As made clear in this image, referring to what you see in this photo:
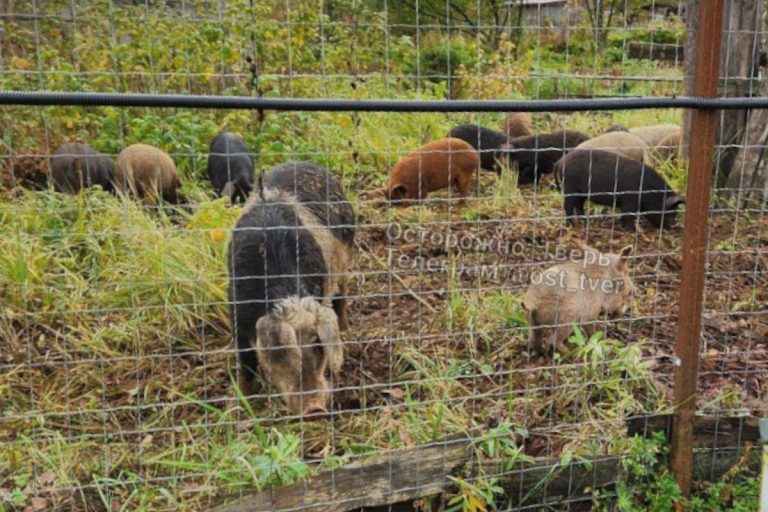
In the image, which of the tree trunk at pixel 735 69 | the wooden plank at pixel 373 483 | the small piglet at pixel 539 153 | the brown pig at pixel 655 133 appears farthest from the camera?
the brown pig at pixel 655 133

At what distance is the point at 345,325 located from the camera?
516cm

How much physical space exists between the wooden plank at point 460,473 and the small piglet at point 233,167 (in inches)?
185

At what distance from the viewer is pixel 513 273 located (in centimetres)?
573

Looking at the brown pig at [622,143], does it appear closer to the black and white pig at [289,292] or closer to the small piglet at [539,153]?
the small piglet at [539,153]

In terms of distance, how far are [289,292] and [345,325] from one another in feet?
3.45

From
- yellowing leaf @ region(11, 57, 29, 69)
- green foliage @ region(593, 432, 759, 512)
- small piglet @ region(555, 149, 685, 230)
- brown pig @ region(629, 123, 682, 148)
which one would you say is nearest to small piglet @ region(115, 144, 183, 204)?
yellowing leaf @ region(11, 57, 29, 69)

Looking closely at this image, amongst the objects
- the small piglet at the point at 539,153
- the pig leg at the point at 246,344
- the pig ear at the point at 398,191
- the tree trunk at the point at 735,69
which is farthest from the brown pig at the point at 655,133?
the pig leg at the point at 246,344

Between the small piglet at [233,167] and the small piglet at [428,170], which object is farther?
the small piglet at [233,167]

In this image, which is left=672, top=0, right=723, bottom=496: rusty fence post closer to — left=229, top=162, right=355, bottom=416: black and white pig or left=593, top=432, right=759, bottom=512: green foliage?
left=593, top=432, right=759, bottom=512: green foliage

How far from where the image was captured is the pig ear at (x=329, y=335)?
3994 mm

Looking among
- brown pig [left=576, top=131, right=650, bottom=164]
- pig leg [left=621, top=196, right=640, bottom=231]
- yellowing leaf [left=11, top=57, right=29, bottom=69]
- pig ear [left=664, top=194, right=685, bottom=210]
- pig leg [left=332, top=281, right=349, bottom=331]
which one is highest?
yellowing leaf [left=11, top=57, right=29, bottom=69]

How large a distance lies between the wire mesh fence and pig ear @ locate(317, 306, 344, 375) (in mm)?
28

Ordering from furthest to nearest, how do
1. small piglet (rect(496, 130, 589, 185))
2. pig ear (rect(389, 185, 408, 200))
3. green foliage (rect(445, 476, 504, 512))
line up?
1. small piglet (rect(496, 130, 589, 185))
2. pig ear (rect(389, 185, 408, 200))
3. green foliage (rect(445, 476, 504, 512))

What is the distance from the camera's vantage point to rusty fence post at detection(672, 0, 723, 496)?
10.5ft
